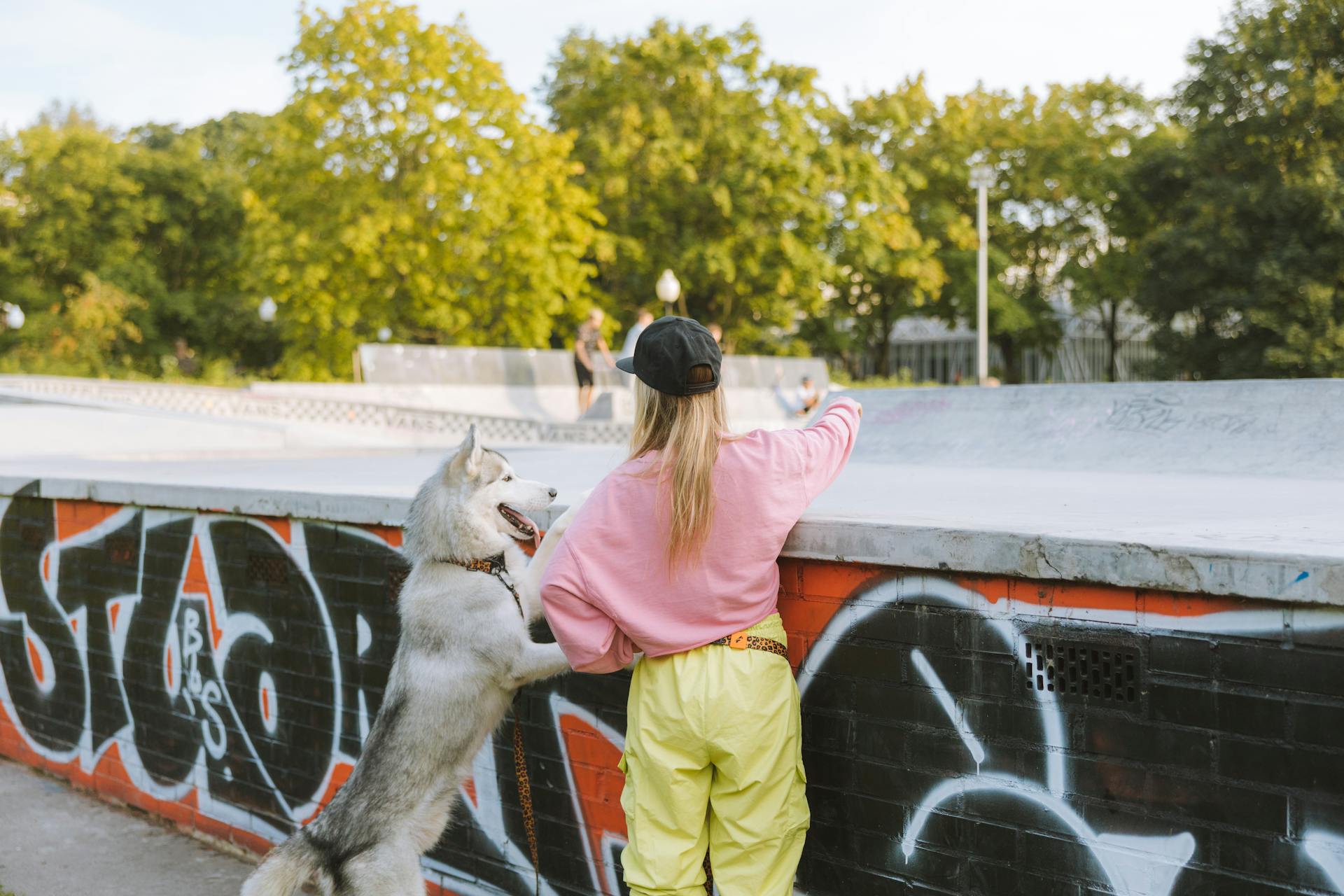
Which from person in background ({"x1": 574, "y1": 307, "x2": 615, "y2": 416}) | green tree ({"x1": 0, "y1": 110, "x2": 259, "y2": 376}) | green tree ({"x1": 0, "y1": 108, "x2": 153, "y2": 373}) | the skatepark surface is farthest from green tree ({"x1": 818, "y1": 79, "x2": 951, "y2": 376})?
the skatepark surface

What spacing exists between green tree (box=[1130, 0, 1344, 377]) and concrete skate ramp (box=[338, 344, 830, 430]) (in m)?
14.2

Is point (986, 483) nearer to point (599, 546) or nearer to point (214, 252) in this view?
point (599, 546)

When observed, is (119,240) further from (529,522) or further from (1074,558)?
(1074,558)

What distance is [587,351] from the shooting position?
23.2 m


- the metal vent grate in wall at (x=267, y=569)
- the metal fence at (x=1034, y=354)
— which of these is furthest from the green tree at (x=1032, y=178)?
the metal vent grate in wall at (x=267, y=569)

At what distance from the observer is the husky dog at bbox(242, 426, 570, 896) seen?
395 centimetres

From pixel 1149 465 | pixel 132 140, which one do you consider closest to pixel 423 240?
pixel 1149 465

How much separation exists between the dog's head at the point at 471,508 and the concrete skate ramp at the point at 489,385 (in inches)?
814

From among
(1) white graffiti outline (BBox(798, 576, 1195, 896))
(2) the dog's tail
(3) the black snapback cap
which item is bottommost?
(2) the dog's tail

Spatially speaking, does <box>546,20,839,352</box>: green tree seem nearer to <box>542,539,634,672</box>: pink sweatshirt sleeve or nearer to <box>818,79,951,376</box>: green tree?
<box>818,79,951,376</box>: green tree

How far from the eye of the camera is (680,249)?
125 feet

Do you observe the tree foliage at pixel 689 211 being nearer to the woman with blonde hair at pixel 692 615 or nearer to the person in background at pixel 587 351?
the person in background at pixel 587 351

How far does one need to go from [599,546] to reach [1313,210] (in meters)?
35.8

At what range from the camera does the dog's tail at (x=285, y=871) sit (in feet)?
12.8
